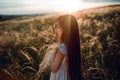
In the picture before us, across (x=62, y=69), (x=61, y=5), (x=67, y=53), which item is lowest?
(x=62, y=69)

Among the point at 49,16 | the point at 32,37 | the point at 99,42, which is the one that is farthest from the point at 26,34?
the point at 99,42

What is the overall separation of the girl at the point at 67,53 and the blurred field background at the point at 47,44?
0.48 metres

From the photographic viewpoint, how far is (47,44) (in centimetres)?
350

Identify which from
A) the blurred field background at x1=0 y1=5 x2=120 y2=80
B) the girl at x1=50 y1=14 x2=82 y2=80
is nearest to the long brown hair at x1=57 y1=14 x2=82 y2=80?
the girl at x1=50 y1=14 x2=82 y2=80

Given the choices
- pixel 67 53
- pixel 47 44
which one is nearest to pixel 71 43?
pixel 67 53

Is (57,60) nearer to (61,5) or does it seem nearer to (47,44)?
(47,44)

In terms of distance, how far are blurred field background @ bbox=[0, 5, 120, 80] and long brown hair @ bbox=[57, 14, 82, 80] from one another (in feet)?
1.58

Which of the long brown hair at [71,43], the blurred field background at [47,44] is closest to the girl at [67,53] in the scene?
the long brown hair at [71,43]

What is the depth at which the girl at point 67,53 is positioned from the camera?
283cm

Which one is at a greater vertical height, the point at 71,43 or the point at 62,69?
the point at 71,43

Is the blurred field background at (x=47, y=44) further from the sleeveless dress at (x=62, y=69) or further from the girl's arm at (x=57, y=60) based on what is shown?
the girl's arm at (x=57, y=60)

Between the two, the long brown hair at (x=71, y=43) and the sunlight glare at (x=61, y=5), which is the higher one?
the sunlight glare at (x=61, y=5)

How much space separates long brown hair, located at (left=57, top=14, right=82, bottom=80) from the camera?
112 inches

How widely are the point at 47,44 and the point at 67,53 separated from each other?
0.67 meters
